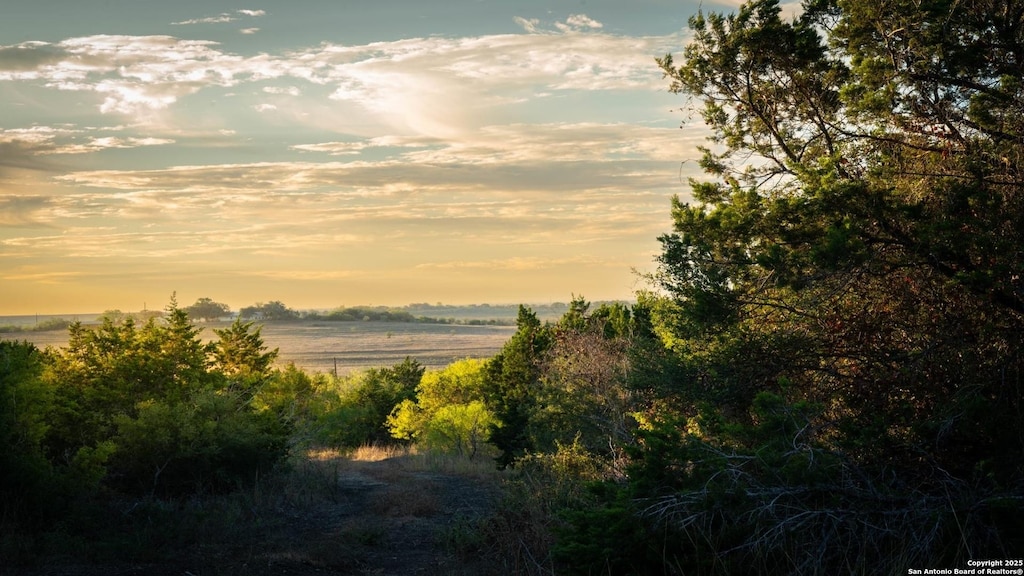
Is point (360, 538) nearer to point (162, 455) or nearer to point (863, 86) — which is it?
point (162, 455)

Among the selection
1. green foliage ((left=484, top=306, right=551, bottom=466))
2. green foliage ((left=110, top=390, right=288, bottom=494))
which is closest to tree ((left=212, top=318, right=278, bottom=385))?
green foliage ((left=484, top=306, right=551, bottom=466))

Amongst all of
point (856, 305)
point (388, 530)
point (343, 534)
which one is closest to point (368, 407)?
point (388, 530)

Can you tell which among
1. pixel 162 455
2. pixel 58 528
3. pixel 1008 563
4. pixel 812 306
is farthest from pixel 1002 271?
pixel 162 455

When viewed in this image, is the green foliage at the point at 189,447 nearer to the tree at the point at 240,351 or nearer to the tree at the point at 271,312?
the tree at the point at 240,351

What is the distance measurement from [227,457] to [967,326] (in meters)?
13.7

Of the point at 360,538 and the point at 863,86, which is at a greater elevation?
the point at 863,86

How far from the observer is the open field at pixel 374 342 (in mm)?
113938

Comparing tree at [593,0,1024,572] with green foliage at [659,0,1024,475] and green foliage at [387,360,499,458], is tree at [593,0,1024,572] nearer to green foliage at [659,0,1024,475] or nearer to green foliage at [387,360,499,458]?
green foliage at [659,0,1024,475]

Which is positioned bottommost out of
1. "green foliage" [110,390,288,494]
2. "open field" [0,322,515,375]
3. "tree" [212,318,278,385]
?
"open field" [0,322,515,375]

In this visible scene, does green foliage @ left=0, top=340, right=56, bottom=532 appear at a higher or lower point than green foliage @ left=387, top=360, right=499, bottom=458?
higher

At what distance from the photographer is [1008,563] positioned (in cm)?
534

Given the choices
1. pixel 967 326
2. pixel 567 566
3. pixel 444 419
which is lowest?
pixel 444 419

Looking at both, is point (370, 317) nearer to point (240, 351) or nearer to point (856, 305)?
point (240, 351)

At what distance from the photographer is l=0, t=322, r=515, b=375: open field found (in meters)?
114
